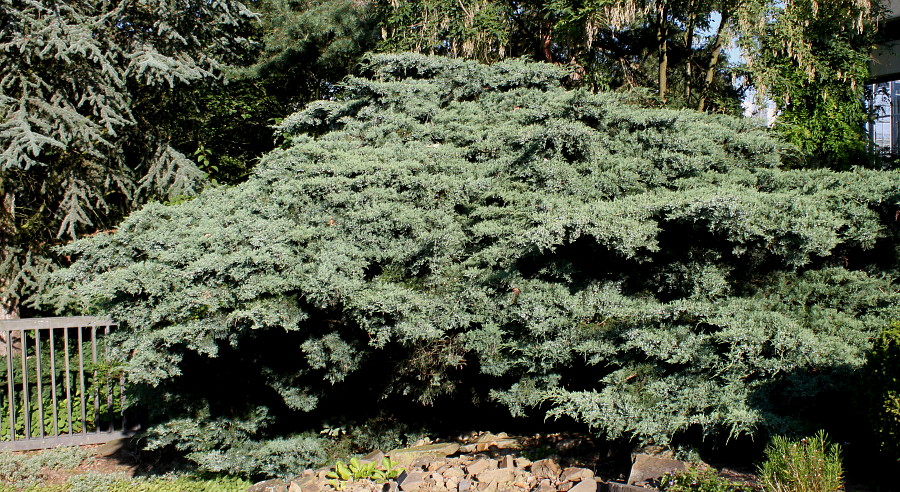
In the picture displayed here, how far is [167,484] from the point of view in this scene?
498 cm

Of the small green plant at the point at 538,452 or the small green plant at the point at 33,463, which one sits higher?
the small green plant at the point at 538,452

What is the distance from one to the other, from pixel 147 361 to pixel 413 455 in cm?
192

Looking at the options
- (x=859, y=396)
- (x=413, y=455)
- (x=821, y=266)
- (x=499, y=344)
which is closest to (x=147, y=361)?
(x=413, y=455)

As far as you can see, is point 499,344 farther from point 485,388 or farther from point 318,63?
point 318,63

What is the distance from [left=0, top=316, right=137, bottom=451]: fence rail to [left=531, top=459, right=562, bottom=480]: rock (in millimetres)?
4120

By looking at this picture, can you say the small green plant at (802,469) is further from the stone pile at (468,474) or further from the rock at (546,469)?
the rock at (546,469)

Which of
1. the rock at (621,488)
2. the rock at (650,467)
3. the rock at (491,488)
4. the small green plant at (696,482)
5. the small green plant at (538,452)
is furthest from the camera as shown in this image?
the small green plant at (538,452)

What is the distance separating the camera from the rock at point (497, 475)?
3.97m

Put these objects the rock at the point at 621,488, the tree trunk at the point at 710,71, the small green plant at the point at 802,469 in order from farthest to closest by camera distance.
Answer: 1. the tree trunk at the point at 710,71
2. the rock at the point at 621,488
3. the small green plant at the point at 802,469

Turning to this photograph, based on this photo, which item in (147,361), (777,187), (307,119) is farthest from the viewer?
(307,119)

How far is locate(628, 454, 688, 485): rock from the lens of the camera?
3391 millimetres

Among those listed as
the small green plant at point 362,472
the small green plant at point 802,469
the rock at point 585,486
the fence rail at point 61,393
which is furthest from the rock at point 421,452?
the fence rail at point 61,393

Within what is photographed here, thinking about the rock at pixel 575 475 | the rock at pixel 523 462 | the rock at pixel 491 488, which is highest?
the rock at pixel 575 475

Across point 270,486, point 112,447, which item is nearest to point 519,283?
point 270,486
